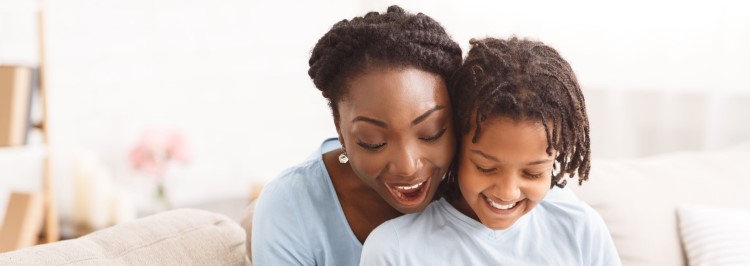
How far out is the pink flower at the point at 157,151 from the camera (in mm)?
3215

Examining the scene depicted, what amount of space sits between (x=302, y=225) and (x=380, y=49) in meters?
0.35

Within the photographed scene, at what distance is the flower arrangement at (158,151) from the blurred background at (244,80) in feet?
0.04

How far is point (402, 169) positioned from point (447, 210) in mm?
173

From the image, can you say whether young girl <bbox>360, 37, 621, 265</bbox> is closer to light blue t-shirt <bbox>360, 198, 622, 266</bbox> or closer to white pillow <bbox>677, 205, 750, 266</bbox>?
light blue t-shirt <bbox>360, 198, 622, 266</bbox>

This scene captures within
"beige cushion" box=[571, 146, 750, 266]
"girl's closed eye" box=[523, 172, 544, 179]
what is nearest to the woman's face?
"girl's closed eye" box=[523, 172, 544, 179]

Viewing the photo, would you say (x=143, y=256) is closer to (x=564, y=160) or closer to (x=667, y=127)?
(x=564, y=160)

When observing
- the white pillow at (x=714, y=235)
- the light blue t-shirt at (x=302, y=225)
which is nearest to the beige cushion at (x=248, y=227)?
the light blue t-shirt at (x=302, y=225)

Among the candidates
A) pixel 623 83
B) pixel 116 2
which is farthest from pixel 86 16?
pixel 623 83

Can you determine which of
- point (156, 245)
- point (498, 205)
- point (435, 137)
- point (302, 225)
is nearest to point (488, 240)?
point (498, 205)

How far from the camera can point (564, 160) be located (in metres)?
1.14

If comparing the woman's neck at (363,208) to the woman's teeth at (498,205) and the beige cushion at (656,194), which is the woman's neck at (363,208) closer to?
the woman's teeth at (498,205)

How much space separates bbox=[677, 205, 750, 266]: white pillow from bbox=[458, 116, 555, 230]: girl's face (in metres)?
0.63

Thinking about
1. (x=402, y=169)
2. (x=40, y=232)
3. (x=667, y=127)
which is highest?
(x=402, y=169)

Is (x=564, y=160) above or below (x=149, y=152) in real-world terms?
above
